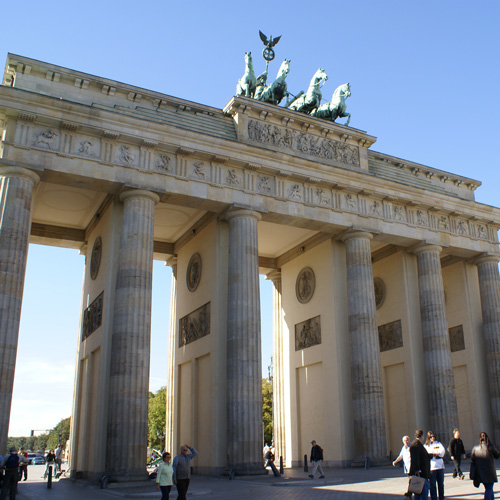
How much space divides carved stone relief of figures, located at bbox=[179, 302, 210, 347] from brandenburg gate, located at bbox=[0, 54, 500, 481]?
125mm

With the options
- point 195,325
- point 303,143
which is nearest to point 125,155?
point 195,325

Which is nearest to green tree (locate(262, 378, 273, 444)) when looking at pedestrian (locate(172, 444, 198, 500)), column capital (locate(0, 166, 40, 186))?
column capital (locate(0, 166, 40, 186))

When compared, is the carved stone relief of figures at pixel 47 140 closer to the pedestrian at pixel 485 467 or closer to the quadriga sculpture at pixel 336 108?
the quadriga sculpture at pixel 336 108

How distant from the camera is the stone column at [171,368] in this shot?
Answer: 29297 mm

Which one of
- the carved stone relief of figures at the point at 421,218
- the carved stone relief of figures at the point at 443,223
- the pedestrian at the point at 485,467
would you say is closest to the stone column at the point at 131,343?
the pedestrian at the point at 485,467

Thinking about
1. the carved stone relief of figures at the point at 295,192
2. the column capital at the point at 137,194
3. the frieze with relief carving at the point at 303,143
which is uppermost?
the frieze with relief carving at the point at 303,143

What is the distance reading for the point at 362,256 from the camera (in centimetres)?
2872

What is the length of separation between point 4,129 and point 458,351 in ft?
86.2

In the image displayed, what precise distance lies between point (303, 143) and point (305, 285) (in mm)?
7927

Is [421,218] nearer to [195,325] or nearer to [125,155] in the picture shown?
[195,325]

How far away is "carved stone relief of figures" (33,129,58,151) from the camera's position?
896 inches

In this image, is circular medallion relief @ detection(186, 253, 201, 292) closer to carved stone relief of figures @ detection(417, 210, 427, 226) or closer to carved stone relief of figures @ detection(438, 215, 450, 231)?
carved stone relief of figures @ detection(417, 210, 427, 226)

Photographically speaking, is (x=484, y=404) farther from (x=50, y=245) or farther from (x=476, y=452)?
(x=50, y=245)

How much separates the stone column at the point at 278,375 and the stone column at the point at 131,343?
13.1 meters
